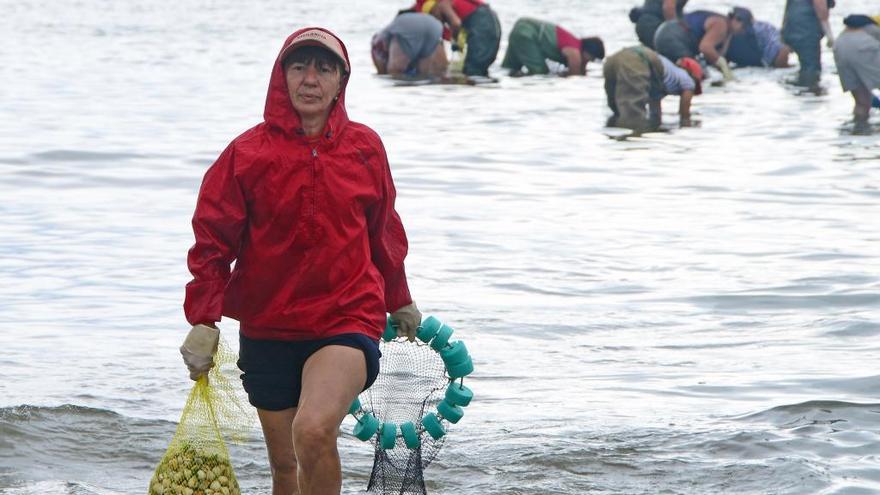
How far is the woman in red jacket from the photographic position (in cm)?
461

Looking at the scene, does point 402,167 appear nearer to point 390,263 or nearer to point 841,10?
point 390,263

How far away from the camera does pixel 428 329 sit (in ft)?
17.2

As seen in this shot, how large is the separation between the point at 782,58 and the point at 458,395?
21228 millimetres

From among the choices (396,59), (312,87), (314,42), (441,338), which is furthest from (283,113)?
(396,59)

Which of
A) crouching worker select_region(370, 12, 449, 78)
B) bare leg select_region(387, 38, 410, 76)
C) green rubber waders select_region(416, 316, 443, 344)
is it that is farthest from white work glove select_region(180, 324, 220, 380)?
bare leg select_region(387, 38, 410, 76)

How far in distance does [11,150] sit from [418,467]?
11.2 metres

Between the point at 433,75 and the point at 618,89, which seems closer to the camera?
the point at 618,89

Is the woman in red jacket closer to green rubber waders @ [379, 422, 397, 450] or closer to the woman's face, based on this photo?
the woman's face

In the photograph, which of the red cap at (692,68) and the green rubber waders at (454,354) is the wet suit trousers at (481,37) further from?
the green rubber waders at (454,354)

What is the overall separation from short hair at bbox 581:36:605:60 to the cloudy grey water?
2.56 m

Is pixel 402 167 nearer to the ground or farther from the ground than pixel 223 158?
nearer to the ground

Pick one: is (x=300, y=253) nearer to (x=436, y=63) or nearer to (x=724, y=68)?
(x=724, y=68)

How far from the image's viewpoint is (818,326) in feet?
28.0

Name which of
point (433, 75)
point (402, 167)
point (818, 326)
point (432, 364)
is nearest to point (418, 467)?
point (432, 364)
